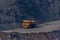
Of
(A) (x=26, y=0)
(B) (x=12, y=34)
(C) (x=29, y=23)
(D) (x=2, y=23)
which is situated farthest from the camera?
(A) (x=26, y=0)

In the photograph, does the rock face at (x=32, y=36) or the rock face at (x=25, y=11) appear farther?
the rock face at (x=25, y=11)

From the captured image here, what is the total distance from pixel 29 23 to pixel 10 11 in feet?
7.08

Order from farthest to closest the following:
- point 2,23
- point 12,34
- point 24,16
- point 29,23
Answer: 1. point 24,16
2. point 2,23
3. point 29,23
4. point 12,34

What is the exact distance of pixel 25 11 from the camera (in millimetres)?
14062

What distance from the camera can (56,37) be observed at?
9.93 meters

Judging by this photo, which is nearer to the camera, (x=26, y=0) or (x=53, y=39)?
(x=53, y=39)

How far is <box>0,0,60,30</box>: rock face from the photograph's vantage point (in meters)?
12.5

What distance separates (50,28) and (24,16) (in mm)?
3726

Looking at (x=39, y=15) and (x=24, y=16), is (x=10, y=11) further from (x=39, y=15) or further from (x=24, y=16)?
(x=39, y=15)

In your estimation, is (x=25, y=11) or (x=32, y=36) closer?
(x=32, y=36)

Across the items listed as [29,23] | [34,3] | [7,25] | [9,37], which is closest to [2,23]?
[7,25]

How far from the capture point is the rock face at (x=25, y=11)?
1247 cm

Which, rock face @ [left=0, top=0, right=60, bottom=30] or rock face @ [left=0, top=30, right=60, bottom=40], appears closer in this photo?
rock face @ [left=0, top=30, right=60, bottom=40]

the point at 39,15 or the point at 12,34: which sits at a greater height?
the point at 12,34
